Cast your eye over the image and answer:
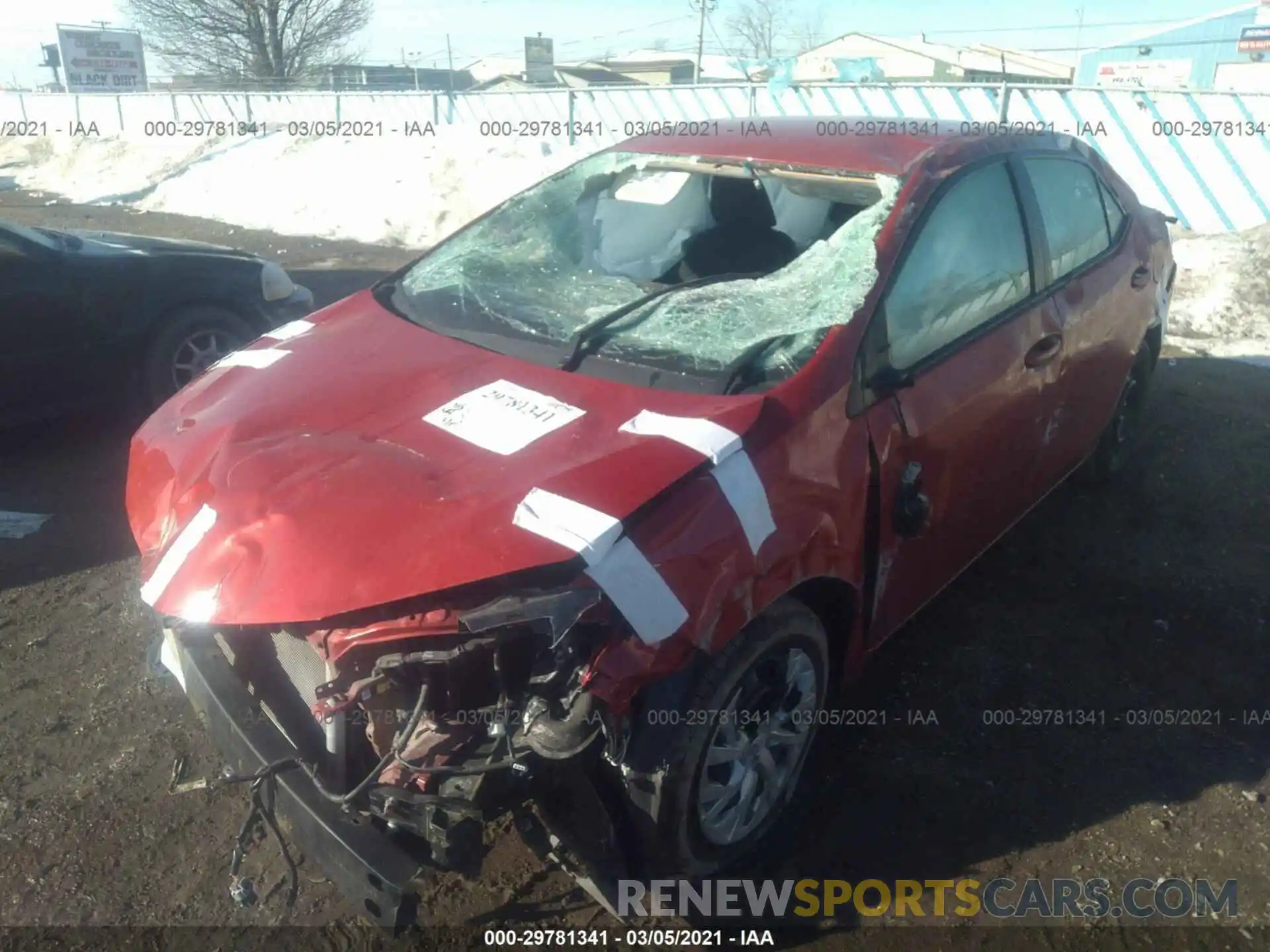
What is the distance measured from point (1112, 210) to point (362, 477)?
3.58 meters

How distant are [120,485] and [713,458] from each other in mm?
3787

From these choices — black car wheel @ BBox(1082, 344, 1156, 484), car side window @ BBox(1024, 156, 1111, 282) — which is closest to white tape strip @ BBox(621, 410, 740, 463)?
car side window @ BBox(1024, 156, 1111, 282)

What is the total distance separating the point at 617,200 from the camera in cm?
347

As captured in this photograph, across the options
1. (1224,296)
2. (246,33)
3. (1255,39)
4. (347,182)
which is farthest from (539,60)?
(1224,296)

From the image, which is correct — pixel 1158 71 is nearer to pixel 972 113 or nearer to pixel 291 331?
pixel 972 113

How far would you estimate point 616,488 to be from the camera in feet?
6.63

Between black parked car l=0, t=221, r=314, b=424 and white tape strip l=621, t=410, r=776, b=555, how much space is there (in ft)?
13.0

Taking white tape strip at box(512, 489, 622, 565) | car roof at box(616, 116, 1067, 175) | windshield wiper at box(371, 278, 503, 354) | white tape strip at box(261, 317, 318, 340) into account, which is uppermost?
car roof at box(616, 116, 1067, 175)

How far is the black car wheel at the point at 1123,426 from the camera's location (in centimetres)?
449

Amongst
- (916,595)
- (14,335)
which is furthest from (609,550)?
(14,335)

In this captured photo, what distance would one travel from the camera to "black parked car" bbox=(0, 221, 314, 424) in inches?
187

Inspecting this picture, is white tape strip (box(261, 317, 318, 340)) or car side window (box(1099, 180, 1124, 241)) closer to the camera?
white tape strip (box(261, 317, 318, 340))

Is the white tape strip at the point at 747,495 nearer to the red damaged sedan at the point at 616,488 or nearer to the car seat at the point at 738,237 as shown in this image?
the red damaged sedan at the point at 616,488

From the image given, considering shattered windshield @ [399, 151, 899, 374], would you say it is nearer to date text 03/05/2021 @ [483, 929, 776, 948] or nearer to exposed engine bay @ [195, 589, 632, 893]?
exposed engine bay @ [195, 589, 632, 893]
